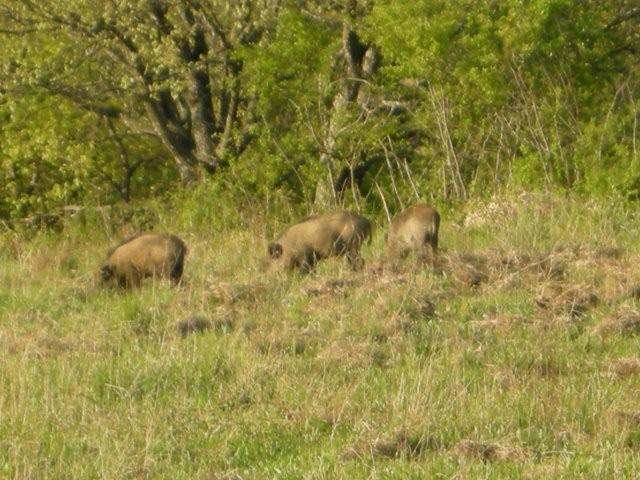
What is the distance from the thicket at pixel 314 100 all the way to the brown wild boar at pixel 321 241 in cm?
380

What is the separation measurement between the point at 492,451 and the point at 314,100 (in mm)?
16040

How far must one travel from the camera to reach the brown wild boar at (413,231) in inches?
582

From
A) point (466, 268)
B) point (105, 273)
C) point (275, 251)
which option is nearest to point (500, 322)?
point (466, 268)

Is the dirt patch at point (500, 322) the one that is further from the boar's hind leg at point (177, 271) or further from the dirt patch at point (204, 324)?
the boar's hind leg at point (177, 271)

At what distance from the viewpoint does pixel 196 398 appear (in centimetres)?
962

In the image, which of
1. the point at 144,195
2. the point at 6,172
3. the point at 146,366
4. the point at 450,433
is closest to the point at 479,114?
the point at 144,195

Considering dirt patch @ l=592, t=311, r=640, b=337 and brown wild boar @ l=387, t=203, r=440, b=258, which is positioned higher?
brown wild boar @ l=387, t=203, r=440, b=258

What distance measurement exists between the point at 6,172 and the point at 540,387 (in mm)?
19398

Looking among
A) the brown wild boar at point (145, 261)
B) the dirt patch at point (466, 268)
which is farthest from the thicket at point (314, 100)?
the dirt patch at point (466, 268)

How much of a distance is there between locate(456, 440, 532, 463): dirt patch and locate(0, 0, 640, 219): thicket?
11.1 meters

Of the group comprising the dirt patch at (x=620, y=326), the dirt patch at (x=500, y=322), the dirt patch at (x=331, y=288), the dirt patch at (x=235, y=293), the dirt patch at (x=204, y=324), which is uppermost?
the dirt patch at (x=204, y=324)

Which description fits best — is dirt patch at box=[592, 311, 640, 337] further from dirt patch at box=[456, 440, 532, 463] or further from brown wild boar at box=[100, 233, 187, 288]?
brown wild boar at box=[100, 233, 187, 288]

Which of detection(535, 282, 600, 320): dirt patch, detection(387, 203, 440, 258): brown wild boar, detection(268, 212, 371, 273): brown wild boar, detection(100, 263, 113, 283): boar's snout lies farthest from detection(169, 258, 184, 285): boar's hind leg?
detection(535, 282, 600, 320): dirt patch

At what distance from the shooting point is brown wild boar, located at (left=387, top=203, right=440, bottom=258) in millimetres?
14773
